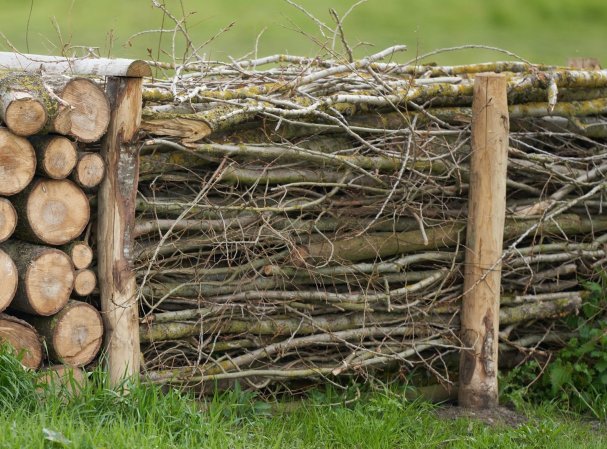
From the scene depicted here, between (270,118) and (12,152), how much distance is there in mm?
1373

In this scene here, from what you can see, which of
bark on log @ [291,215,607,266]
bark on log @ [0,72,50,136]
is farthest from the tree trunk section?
bark on log @ [291,215,607,266]

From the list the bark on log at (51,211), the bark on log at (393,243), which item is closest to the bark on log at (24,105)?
the bark on log at (51,211)

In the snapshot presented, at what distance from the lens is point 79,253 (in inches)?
163

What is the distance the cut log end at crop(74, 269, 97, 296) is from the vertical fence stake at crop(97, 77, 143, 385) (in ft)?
0.20

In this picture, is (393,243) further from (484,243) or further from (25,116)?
(25,116)

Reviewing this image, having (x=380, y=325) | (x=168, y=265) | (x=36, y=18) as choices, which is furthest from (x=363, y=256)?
(x=36, y=18)

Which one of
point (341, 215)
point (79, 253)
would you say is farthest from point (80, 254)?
point (341, 215)

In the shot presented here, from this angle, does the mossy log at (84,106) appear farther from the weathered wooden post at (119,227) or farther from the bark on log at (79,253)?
the bark on log at (79,253)

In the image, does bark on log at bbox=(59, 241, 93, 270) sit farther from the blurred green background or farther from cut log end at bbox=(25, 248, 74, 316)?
the blurred green background

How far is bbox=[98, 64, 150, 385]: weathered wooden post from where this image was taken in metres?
4.16

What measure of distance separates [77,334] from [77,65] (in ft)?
4.12

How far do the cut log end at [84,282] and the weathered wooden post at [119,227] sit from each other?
62mm

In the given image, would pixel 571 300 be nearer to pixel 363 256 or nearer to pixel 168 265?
pixel 363 256

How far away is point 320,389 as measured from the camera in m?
5.18
